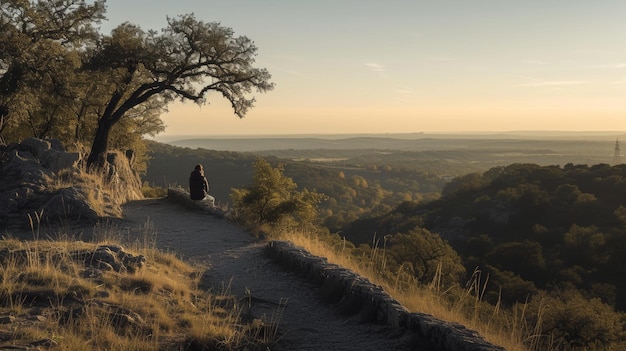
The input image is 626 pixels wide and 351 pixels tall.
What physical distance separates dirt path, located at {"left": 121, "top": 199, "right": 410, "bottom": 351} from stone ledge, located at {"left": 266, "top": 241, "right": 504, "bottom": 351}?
16cm

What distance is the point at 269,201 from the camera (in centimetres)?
1558

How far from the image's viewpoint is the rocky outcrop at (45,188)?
1259 centimetres

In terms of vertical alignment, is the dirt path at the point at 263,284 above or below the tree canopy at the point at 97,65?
below

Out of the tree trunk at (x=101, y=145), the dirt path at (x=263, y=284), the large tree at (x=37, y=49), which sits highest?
the large tree at (x=37, y=49)

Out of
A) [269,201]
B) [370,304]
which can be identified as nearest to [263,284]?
[370,304]

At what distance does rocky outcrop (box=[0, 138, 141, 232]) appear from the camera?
496 inches

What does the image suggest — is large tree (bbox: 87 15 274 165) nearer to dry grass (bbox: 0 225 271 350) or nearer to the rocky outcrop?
the rocky outcrop

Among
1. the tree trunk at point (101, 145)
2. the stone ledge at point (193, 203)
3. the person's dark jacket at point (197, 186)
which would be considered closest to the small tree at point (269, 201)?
the stone ledge at point (193, 203)

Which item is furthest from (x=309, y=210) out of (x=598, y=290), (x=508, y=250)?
(x=508, y=250)

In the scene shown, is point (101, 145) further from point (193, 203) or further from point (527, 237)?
point (527, 237)

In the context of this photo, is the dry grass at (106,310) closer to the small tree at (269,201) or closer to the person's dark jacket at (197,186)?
the small tree at (269,201)

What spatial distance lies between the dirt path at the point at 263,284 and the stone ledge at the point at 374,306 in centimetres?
16

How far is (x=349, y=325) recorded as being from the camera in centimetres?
606

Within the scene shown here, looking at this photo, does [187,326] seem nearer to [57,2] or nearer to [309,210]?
[309,210]
